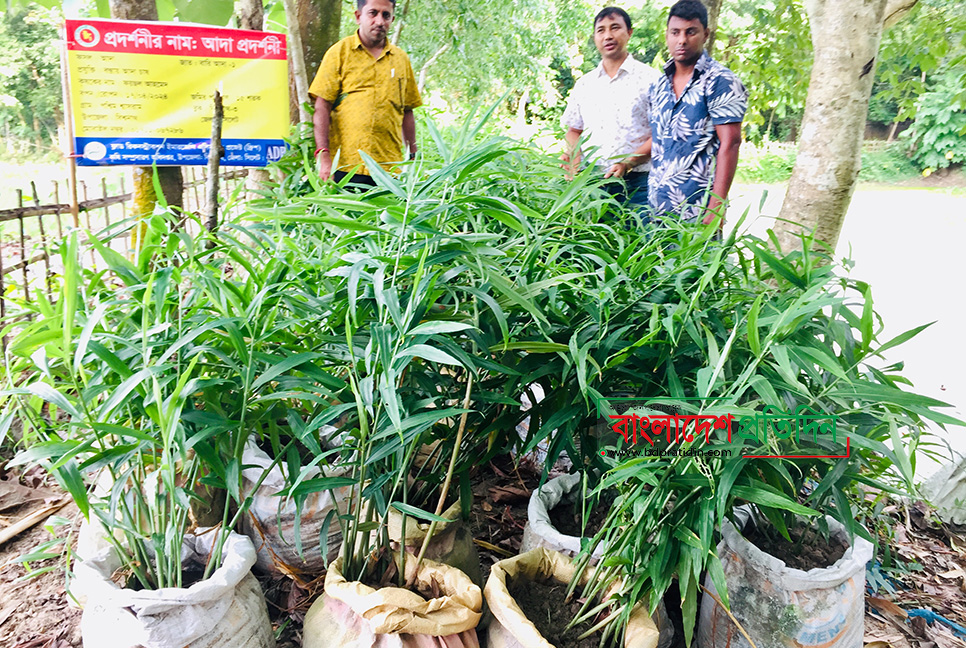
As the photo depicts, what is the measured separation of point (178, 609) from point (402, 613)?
42cm

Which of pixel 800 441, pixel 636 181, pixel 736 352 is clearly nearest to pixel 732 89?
pixel 636 181

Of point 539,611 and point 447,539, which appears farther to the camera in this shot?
point 447,539

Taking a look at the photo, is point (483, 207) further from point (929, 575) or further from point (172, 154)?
point (929, 575)

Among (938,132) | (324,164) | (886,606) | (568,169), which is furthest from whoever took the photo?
(938,132)

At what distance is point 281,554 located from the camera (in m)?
1.73

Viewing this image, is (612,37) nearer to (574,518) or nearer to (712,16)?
(712,16)

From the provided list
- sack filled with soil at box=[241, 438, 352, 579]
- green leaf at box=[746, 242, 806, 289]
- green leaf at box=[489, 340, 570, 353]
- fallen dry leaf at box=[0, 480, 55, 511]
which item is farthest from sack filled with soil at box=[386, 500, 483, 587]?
fallen dry leaf at box=[0, 480, 55, 511]

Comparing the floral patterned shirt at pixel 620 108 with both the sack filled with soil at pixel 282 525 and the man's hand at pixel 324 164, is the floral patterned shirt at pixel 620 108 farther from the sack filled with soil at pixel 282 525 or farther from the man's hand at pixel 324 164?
the sack filled with soil at pixel 282 525

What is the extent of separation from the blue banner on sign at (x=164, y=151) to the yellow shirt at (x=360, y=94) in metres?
0.39

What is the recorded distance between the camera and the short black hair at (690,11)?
261cm

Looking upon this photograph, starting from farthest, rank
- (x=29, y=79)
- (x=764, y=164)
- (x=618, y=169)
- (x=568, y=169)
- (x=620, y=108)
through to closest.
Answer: (x=29, y=79) < (x=764, y=164) < (x=620, y=108) < (x=618, y=169) < (x=568, y=169)

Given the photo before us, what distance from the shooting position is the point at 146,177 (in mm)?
2521

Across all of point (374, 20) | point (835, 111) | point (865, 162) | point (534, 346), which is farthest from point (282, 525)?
point (865, 162)

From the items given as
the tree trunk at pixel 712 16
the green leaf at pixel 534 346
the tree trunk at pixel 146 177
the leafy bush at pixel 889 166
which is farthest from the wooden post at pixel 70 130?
the leafy bush at pixel 889 166
